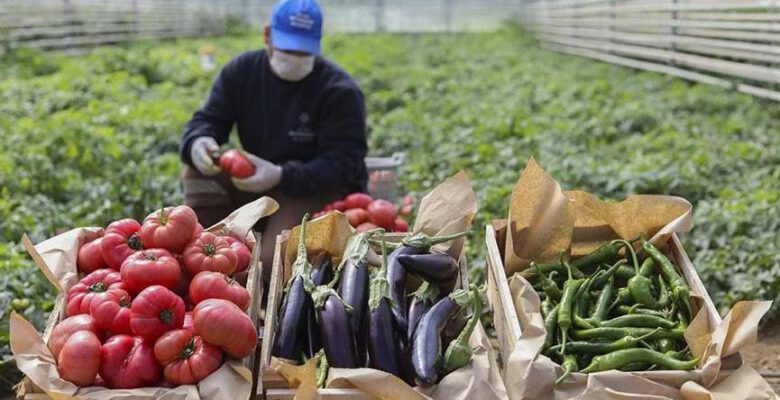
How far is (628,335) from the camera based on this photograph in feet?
11.3

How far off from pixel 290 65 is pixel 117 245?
2466 millimetres

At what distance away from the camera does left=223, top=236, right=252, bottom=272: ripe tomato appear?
3658 mm

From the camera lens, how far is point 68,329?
3.04m

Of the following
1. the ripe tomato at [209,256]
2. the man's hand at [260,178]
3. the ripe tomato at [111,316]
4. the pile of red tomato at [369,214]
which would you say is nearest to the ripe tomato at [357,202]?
the pile of red tomato at [369,214]

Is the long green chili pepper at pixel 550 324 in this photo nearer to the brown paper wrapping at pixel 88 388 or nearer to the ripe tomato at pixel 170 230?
the brown paper wrapping at pixel 88 388

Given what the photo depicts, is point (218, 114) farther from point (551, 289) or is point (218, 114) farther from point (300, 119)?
point (551, 289)

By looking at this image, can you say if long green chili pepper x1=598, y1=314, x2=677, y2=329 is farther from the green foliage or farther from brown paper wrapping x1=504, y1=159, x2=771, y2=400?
the green foliage

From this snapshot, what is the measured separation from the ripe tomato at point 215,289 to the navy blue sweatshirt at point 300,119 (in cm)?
240

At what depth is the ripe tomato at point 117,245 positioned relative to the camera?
3473 millimetres

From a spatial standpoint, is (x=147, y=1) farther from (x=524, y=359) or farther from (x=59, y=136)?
(x=524, y=359)

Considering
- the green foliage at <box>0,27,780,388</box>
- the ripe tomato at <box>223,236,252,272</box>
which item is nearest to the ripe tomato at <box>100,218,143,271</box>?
the ripe tomato at <box>223,236,252,272</box>

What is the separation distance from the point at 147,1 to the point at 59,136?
24694 millimetres

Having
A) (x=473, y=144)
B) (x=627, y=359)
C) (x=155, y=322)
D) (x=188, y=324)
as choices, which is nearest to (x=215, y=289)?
(x=188, y=324)

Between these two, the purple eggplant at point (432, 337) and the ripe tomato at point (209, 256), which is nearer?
the purple eggplant at point (432, 337)
